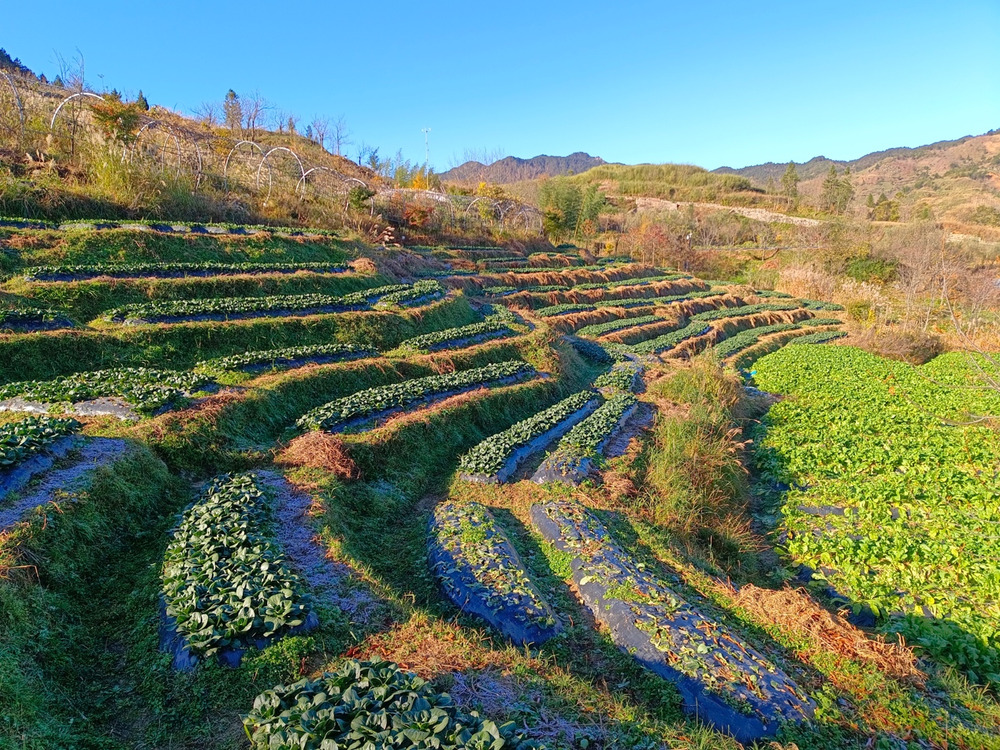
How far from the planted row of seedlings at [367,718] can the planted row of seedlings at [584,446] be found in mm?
6225

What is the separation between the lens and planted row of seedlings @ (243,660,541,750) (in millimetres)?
3680

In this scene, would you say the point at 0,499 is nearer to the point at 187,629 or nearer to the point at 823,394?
the point at 187,629

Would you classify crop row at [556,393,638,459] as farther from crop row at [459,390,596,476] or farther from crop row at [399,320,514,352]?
crop row at [399,320,514,352]


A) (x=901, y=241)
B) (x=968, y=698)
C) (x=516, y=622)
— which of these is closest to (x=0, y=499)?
(x=516, y=622)

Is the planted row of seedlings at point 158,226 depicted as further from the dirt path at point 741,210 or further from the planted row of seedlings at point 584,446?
the dirt path at point 741,210

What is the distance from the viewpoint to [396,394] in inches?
483

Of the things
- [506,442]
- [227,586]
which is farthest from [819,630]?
[227,586]

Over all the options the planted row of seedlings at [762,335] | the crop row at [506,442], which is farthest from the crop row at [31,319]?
the planted row of seedlings at [762,335]

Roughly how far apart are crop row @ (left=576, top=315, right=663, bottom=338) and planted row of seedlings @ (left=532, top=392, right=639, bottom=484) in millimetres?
10343

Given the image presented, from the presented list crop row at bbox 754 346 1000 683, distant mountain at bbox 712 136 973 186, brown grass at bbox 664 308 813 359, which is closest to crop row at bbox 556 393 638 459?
crop row at bbox 754 346 1000 683

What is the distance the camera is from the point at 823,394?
18.7m

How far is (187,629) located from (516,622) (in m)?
3.69

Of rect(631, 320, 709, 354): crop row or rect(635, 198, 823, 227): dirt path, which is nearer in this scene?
rect(631, 320, 709, 354): crop row

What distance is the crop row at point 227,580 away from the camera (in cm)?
509
